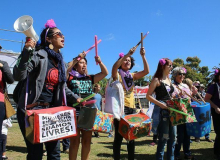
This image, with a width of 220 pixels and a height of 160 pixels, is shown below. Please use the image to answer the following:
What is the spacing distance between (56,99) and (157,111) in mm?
1787

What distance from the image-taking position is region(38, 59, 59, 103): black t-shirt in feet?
7.77

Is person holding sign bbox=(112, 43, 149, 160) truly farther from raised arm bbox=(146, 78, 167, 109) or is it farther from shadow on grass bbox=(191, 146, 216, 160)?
shadow on grass bbox=(191, 146, 216, 160)

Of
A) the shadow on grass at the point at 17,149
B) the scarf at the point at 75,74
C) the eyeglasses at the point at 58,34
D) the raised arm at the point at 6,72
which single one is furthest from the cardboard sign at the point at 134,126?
the shadow on grass at the point at 17,149

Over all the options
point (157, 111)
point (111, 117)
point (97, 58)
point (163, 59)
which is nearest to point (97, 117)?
point (111, 117)

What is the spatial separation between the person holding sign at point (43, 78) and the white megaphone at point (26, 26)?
6.5 inches

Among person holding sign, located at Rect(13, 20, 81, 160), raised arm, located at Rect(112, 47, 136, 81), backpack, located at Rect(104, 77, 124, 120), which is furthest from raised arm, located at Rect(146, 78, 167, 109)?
person holding sign, located at Rect(13, 20, 81, 160)

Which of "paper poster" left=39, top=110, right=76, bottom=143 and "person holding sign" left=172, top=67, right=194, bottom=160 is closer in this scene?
"paper poster" left=39, top=110, right=76, bottom=143

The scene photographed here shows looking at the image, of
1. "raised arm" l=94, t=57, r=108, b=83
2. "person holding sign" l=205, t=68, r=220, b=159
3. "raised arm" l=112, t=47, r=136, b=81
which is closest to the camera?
"raised arm" l=94, t=57, r=108, b=83

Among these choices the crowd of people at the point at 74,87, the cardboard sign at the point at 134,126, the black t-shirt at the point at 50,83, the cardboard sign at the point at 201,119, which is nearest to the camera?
the crowd of people at the point at 74,87

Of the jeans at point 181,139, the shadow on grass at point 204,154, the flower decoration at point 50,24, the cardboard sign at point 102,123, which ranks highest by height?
the flower decoration at point 50,24

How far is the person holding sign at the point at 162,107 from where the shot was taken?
→ 3.42m

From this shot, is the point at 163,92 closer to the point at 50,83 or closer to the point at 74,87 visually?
the point at 74,87

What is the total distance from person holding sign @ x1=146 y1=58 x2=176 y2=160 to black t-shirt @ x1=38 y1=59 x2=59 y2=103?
5.35ft

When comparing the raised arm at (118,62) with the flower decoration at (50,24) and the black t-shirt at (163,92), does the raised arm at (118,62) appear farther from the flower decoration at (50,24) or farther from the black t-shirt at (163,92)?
the flower decoration at (50,24)
